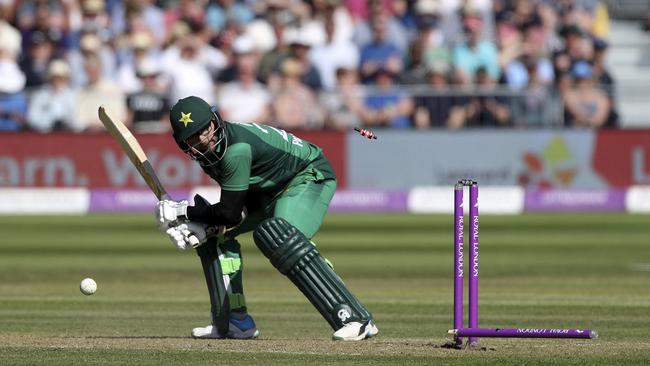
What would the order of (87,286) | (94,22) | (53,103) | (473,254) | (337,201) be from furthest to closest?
(94,22)
(337,201)
(53,103)
(87,286)
(473,254)

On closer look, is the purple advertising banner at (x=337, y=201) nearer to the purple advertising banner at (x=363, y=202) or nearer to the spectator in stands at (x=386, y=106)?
the purple advertising banner at (x=363, y=202)

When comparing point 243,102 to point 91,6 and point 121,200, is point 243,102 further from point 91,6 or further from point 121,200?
point 91,6

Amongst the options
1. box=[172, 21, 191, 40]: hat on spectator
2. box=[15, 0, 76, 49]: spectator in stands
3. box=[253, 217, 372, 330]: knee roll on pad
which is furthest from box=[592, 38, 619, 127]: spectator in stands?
box=[253, 217, 372, 330]: knee roll on pad

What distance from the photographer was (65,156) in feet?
60.8

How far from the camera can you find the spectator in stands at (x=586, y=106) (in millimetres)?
18672

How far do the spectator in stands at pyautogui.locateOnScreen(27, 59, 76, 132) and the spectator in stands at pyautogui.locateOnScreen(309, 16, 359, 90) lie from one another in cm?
333

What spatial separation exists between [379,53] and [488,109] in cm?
172

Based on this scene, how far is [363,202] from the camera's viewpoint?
62.3ft

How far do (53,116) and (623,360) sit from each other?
1296cm

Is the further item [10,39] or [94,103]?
[10,39]

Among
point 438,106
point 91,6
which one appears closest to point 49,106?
point 91,6

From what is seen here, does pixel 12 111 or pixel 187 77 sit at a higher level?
pixel 187 77

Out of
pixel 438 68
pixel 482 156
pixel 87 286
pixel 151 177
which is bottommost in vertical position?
pixel 482 156

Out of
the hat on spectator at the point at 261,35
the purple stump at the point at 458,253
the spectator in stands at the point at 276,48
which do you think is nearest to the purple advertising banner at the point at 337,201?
the spectator in stands at the point at 276,48
